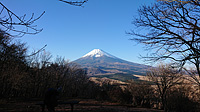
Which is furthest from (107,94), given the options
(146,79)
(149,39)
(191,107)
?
(149,39)

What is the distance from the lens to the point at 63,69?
134 ft

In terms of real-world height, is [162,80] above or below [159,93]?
above

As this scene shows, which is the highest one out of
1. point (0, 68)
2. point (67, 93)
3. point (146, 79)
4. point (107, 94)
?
point (0, 68)

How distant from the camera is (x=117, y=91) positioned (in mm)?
22141

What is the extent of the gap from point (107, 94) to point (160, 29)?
65.3ft

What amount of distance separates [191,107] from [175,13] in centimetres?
2179

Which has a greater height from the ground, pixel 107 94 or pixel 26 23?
pixel 26 23

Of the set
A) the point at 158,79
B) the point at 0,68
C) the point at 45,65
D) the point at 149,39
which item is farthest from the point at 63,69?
the point at 149,39

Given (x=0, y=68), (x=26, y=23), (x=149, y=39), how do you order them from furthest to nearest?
(x=0, y=68)
(x=149, y=39)
(x=26, y=23)

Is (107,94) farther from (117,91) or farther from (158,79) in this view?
(158,79)

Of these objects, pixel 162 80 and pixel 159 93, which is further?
pixel 159 93

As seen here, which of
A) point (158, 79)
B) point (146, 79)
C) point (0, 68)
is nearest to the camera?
point (0, 68)

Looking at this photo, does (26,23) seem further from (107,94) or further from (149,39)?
(107,94)

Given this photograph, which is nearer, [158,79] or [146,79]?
[158,79]
